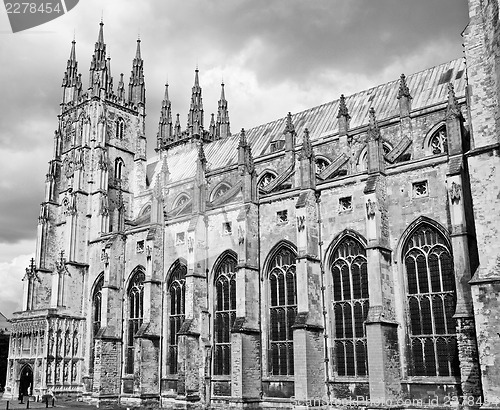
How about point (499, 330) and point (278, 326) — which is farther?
point (278, 326)

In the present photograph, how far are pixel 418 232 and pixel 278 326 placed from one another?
9.14 m

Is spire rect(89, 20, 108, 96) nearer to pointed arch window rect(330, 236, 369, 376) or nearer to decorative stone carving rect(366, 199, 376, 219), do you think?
pointed arch window rect(330, 236, 369, 376)

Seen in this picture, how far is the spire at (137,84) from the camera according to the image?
2227 inches

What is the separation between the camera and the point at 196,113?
62.8 meters

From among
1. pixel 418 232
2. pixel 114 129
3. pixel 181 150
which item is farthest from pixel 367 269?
pixel 181 150

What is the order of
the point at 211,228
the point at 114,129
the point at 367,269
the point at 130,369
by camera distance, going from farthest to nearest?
the point at 114,129, the point at 130,369, the point at 211,228, the point at 367,269

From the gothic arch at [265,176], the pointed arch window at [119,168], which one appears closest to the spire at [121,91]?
the pointed arch window at [119,168]

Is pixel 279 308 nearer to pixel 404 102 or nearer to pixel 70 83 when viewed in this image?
Result: pixel 404 102

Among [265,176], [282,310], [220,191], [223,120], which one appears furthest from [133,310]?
[223,120]

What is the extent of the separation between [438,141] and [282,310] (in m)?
13.1

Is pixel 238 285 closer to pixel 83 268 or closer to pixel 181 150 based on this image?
pixel 83 268

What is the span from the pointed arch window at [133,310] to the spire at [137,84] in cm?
2284

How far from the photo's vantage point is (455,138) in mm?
25656

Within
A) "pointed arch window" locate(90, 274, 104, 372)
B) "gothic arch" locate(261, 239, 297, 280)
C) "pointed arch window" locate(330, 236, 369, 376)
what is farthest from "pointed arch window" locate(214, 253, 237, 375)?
"pointed arch window" locate(90, 274, 104, 372)
